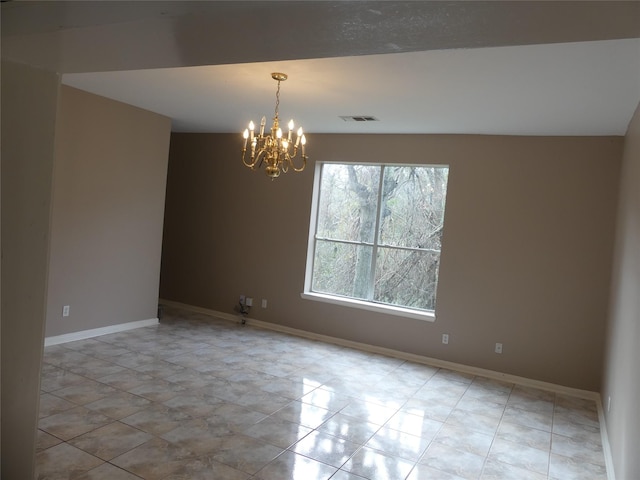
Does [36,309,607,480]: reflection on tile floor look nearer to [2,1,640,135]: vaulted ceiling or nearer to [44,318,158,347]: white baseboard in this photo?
[44,318,158,347]: white baseboard

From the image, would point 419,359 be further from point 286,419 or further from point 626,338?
point 626,338

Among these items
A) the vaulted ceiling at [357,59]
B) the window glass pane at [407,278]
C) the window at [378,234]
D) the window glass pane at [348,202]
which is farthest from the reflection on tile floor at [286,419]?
the vaulted ceiling at [357,59]

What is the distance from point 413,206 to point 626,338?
295cm

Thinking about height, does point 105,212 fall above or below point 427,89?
below

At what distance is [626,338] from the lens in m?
2.85

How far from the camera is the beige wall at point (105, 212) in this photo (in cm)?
465

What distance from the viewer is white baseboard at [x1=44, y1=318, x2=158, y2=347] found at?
15.4ft

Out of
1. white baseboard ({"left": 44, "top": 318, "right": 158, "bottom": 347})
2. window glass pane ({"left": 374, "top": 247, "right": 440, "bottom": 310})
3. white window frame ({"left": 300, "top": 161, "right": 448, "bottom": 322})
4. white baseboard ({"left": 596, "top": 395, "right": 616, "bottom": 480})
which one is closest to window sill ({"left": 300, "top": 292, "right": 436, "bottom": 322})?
white window frame ({"left": 300, "top": 161, "right": 448, "bottom": 322})

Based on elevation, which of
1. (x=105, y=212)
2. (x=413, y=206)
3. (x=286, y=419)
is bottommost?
(x=286, y=419)

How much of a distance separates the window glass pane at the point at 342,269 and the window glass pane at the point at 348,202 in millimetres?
130

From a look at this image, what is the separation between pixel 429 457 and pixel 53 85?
295cm

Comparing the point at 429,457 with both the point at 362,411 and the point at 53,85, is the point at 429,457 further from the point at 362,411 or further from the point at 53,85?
the point at 53,85

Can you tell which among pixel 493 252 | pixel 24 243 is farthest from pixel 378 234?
pixel 24 243

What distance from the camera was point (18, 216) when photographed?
5.71ft
